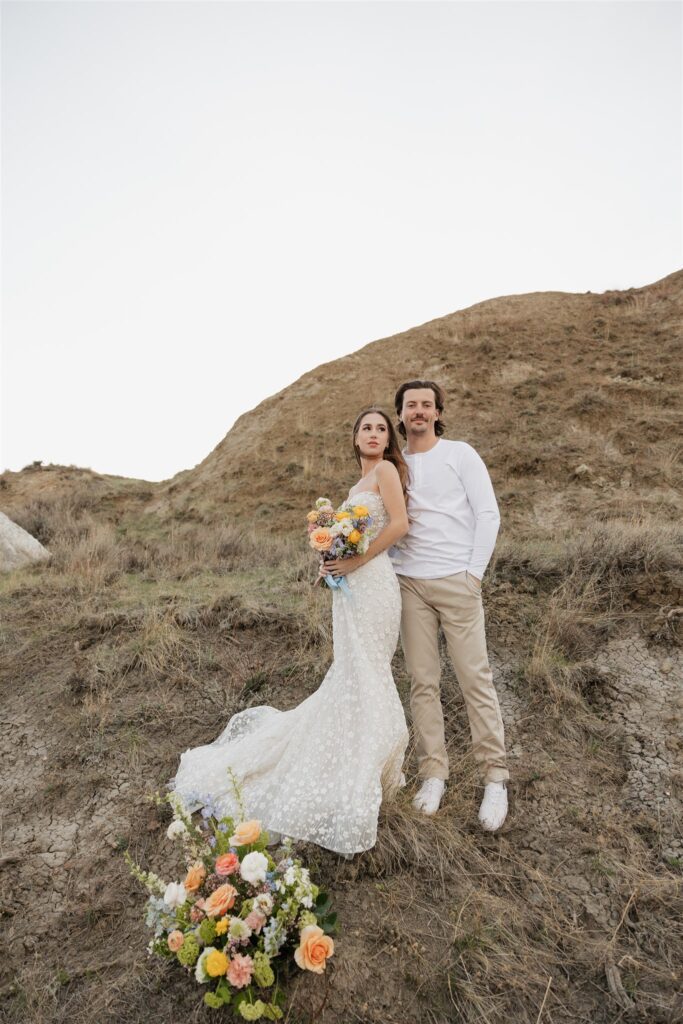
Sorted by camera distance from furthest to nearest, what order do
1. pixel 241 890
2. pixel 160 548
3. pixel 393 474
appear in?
pixel 160 548 < pixel 393 474 < pixel 241 890

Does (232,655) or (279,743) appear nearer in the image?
(279,743)

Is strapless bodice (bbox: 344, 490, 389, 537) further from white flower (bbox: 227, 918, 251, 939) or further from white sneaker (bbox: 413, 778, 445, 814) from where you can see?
white flower (bbox: 227, 918, 251, 939)

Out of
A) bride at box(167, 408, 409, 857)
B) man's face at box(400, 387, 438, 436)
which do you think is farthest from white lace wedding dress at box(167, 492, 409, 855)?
man's face at box(400, 387, 438, 436)

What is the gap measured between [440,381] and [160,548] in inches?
311

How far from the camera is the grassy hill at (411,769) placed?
2.66 meters

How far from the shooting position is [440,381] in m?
14.2

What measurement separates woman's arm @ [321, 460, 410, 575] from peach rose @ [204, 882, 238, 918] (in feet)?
5.77

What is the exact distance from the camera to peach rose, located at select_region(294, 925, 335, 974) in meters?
2.24

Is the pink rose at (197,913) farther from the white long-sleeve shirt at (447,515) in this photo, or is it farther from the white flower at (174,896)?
the white long-sleeve shirt at (447,515)

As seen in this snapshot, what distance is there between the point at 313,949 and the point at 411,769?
1.71 meters

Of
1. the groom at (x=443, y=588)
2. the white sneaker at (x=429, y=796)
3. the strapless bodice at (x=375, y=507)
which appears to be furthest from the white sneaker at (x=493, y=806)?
the strapless bodice at (x=375, y=507)

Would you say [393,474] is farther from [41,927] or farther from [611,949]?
[41,927]

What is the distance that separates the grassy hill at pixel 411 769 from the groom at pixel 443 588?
232 mm

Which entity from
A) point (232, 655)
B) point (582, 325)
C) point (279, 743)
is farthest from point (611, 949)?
point (582, 325)
